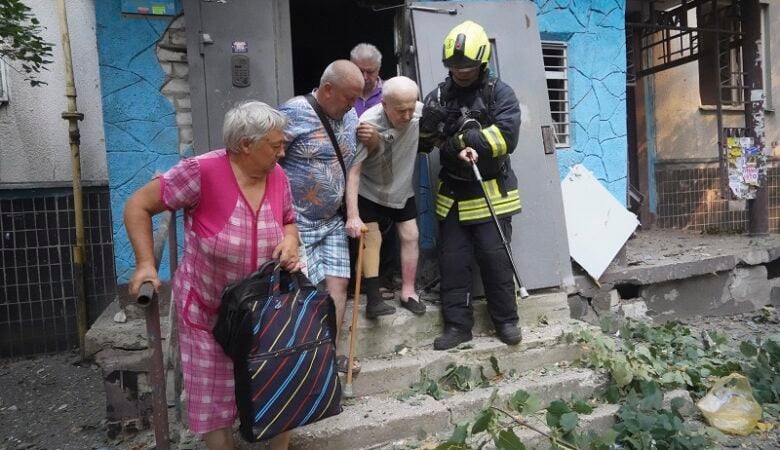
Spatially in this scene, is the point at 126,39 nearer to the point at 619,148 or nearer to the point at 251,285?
the point at 251,285

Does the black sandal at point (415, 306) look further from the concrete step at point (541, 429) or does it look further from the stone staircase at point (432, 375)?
the concrete step at point (541, 429)

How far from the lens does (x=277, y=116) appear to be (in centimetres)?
234

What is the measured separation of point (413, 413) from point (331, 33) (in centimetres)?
549

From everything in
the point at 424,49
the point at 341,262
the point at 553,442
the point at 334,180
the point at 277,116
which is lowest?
the point at 553,442

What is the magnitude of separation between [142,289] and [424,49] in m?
2.92

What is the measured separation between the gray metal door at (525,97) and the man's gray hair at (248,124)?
1972 mm

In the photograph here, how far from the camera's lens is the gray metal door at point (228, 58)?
387 cm

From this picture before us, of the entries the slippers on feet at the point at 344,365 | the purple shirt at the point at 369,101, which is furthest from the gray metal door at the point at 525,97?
the slippers on feet at the point at 344,365

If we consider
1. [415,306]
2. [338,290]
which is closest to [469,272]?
[415,306]

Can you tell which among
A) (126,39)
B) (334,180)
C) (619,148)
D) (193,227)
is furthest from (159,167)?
(619,148)

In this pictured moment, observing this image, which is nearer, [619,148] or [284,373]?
[284,373]

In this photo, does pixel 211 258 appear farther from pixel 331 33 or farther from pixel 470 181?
pixel 331 33

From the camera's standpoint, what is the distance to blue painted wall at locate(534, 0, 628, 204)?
516 centimetres

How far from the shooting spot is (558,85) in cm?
534
